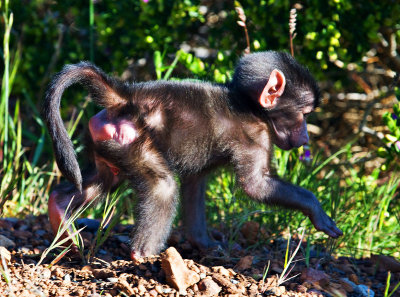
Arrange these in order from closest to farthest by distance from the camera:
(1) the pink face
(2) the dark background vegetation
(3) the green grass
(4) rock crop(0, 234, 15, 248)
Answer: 1. (4) rock crop(0, 234, 15, 248)
2. (1) the pink face
3. (3) the green grass
4. (2) the dark background vegetation

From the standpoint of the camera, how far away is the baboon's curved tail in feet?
11.2

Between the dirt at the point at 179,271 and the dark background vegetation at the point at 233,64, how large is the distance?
0.76ft

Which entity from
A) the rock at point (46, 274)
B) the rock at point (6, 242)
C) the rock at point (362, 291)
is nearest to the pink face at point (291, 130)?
the rock at point (362, 291)

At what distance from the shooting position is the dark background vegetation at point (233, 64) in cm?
468

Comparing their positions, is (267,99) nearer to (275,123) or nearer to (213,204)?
(275,123)

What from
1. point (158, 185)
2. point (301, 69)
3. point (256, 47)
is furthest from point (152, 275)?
point (256, 47)

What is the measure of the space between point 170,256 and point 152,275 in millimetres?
220

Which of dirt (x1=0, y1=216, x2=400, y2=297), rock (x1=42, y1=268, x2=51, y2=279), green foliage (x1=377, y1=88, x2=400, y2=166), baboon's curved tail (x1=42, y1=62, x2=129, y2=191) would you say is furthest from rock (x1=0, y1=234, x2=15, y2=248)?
green foliage (x1=377, y1=88, x2=400, y2=166)

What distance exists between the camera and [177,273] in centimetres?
319

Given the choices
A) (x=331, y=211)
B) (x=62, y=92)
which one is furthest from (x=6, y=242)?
(x=331, y=211)

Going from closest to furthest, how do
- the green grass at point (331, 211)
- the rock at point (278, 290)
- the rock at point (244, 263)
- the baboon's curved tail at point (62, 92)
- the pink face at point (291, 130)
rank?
1. the rock at point (278, 290)
2. the baboon's curved tail at point (62, 92)
3. the rock at point (244, 263)
4. the pink face at point (291, 130)
5. the green grass at point (331, 211)

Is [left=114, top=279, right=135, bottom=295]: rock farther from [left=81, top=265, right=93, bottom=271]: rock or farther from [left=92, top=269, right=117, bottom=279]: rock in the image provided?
[left=81, top=265, right=93, bottom=271]: rock

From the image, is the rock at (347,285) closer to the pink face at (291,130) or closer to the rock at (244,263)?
the rock at (244,263)

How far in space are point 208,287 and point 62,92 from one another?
1.47m
